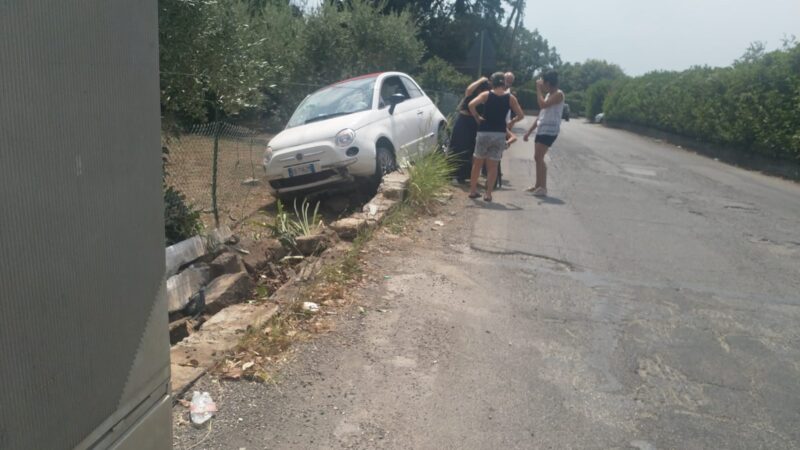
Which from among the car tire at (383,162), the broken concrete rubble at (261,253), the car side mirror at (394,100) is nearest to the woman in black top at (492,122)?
the car side mirror at (394,100)

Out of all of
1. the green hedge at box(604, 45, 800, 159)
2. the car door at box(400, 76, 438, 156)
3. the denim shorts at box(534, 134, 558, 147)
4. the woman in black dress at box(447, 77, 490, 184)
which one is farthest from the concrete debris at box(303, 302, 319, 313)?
the green hedge at box(604, 45, 800, 159)

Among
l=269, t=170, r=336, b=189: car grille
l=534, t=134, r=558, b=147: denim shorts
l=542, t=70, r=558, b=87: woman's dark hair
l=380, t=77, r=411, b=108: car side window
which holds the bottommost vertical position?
l=269, t=170, r=336, b=189: car grille

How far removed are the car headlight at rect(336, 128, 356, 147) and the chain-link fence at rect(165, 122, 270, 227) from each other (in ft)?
Result: 3.94

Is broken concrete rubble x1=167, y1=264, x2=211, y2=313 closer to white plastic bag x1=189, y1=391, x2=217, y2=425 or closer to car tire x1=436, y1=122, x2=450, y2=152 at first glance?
white plastic bag x1=189, y1=391, x2=217, y2=425

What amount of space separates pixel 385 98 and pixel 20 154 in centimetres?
837

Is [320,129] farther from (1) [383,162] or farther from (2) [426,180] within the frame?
(2) [426,180]

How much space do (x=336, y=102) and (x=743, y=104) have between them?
1313 centimetres

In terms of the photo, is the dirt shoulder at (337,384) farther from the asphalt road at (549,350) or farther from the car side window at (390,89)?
the car side window at (390,89)

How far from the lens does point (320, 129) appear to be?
8352 millimetres

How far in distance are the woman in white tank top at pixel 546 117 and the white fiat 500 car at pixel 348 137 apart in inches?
72.0

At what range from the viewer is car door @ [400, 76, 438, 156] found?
32.2 feet

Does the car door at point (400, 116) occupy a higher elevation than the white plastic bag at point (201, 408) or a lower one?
higher

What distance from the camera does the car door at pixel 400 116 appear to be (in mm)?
9125

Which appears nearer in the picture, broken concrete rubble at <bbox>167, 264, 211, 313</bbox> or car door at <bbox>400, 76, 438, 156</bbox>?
broken concrete rubble at <bbox>167, 264, 211, 313</bbox>
